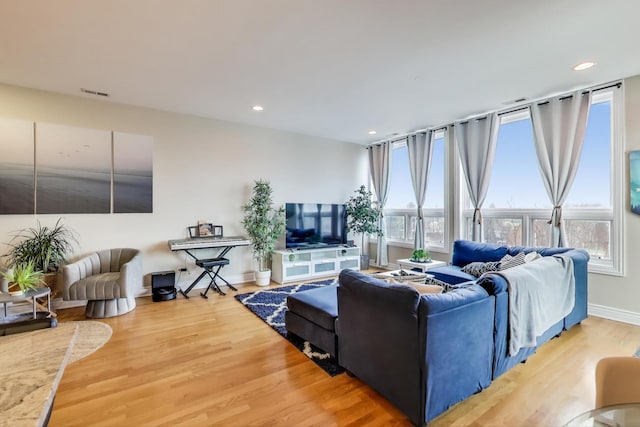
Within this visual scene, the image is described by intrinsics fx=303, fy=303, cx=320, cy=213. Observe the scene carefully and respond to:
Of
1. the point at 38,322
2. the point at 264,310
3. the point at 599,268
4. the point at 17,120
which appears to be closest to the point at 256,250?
the point at 264,310

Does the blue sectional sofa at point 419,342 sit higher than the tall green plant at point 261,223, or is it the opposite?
the tall green plant at point 261,223

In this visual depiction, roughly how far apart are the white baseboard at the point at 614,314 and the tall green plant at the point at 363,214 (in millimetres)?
3373

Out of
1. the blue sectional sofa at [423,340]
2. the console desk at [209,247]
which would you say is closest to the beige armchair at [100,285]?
the console desk at [209,247]

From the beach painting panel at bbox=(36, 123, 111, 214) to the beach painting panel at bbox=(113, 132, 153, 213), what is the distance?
0.10 meters

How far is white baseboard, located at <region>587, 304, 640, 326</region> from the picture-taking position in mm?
3361

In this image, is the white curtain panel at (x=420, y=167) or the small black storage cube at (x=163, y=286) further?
the white curtain panel at (x=420, y=167)

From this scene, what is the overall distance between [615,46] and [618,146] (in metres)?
1.33

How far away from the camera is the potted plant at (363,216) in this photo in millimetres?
6152

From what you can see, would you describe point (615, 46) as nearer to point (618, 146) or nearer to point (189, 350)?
point (618, 146)

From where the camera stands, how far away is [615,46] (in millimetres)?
2713

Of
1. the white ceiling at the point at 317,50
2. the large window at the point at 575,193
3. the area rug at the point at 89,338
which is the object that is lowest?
the area rug at the point at 89,338

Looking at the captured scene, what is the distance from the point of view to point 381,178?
255 inches

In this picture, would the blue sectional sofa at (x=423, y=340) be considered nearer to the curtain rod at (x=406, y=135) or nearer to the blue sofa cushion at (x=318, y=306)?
the blue sofa cushion at (x=318, y=306)

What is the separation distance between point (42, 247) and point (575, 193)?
6582 mm
